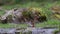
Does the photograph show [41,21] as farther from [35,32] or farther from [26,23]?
[35,32]

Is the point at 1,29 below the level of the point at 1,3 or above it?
above

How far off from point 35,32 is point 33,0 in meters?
8.11

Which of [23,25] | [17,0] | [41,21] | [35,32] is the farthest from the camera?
→ [17,0]

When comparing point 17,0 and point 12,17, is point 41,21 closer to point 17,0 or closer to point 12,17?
point 12,17

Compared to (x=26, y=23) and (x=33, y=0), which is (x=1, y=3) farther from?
(x=26, y=23)

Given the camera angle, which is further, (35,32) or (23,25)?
(23,25)

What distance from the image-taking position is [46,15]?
10.2 m

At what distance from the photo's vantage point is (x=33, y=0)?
16.5 metres

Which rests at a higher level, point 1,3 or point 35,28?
point 35,28

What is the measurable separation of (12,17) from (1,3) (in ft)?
21.9

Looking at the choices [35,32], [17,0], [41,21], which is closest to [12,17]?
[41,21]

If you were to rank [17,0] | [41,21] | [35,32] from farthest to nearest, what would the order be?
[17,0], [41,21], [35,32]

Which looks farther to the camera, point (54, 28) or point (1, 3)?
point (1, 3)

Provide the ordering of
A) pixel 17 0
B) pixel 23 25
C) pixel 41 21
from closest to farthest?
pixel 23 25
pixel 41 21
pixel 17 0
